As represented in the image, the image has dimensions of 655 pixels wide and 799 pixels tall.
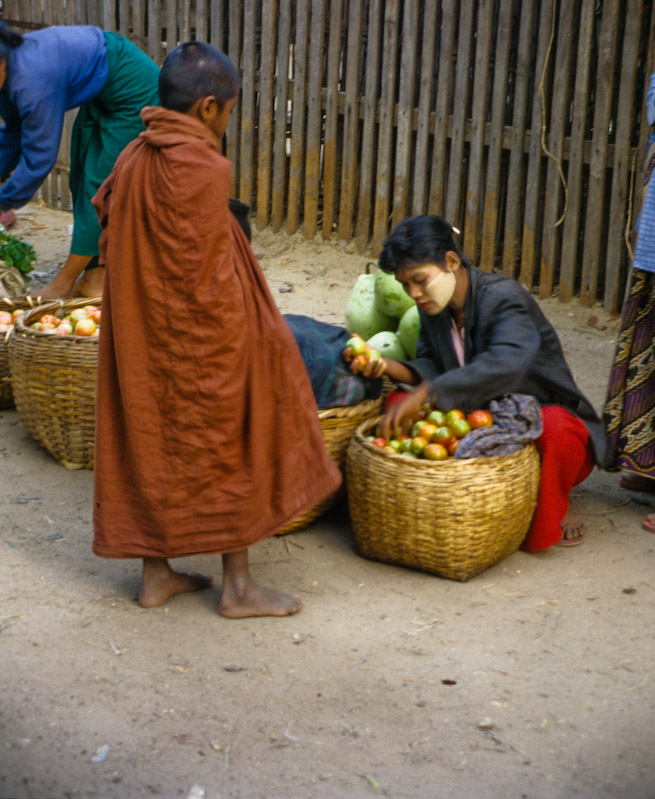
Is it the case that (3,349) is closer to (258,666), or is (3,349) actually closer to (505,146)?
(258,666)

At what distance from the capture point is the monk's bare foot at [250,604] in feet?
10.9

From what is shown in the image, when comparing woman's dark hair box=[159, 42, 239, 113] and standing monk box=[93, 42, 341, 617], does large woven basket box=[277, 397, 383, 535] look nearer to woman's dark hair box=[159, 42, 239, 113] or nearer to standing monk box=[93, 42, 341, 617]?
standing monk box=[93, 42, 341, 617]

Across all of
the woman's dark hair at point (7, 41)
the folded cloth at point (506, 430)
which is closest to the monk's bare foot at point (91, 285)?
the woman's dark hair at point (7, 41)

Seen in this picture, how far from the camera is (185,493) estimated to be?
10.0 ft

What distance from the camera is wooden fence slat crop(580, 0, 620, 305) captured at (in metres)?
5.98

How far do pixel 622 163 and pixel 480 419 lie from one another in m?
3.05

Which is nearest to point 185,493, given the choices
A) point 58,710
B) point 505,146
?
point 58,710

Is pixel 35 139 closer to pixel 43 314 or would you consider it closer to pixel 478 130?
pixel 43 314

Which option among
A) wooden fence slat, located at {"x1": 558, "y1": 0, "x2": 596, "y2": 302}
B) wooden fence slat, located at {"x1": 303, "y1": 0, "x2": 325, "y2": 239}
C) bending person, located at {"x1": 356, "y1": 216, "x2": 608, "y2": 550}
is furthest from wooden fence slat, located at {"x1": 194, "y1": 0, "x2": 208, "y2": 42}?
bending person, located at {"x1": 356, "y1": 216, "x2": 608, "y2": 550}

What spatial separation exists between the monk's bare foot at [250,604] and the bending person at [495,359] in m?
0.75

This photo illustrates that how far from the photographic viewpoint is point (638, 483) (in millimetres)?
4371

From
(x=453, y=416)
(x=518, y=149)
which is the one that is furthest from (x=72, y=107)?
(x=453, y=416)

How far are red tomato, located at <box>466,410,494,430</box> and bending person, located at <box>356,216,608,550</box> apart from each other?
0.21 ft

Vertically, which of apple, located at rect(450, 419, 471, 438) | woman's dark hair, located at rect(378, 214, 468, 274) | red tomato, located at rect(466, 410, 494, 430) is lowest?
apple, located at rect(450, 419, 471, 438)
